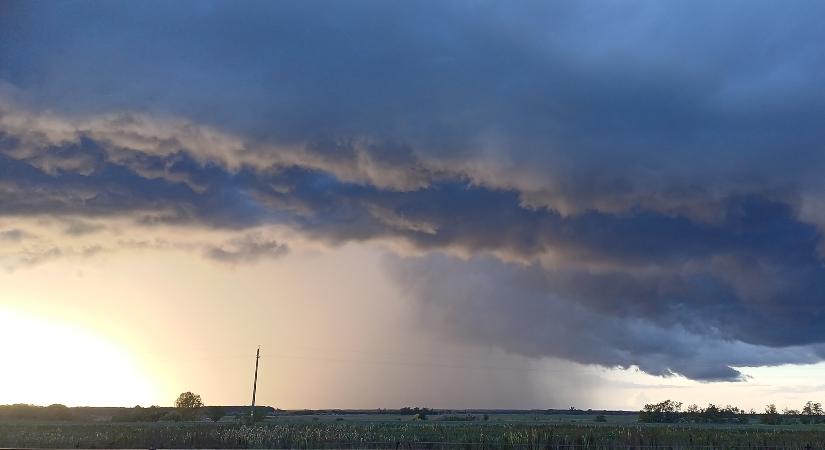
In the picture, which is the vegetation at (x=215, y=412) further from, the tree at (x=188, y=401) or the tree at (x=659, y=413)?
the tree at (x=659, y=413)

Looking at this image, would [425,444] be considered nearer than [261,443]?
Yes

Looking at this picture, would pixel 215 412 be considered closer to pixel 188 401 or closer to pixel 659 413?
pixel 188 401

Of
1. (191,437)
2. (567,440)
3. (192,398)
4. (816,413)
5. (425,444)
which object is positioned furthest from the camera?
(816,413)

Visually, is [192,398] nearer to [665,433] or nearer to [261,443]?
[261,443]

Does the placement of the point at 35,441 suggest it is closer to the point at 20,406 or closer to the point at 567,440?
the point at 567,440

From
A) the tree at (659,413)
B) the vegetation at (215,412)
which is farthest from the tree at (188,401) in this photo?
the tree at (659,413)

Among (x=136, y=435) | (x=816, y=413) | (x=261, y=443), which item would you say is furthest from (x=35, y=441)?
(x=816, y=413)

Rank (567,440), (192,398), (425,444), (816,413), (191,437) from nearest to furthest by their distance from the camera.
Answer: (425,444) → (567,440) → (191,437) → (192,398) → (816,413)

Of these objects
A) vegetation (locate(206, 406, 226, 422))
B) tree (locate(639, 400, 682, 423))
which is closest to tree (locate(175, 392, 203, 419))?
vegetation (locate(206, 406, 226, 422))

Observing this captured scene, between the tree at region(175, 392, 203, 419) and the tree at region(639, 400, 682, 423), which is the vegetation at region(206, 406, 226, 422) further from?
the tree at region(639, 400, 682, 423)

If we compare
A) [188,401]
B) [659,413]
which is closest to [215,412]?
[188,401]

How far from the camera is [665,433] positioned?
5325 cm

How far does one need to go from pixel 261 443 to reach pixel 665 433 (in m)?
32.3

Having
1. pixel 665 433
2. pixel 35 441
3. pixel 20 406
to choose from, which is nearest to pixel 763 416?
pixel 665 433
